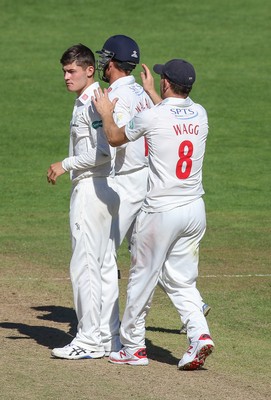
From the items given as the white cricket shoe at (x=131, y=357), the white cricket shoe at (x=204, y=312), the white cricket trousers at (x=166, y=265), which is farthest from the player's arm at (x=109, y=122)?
the white cricket shoe at (x=204, y=312)

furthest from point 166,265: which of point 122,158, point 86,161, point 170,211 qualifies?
point 122,158

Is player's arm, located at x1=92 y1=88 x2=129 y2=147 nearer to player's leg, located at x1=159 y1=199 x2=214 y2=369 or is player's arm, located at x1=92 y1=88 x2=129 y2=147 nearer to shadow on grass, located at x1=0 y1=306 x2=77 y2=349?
player's leg, located at x1=159 y1=199 x2=214 y2=369

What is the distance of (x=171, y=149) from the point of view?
8867 millimetres

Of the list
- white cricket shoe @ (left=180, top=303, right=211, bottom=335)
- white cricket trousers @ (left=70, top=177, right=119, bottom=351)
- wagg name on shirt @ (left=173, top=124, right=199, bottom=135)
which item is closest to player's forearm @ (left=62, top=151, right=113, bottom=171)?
white cricket trousers @ (left=70, top=177, right=119, bottom=351)

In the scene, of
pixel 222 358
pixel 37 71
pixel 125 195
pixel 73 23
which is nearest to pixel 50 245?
pixel 125 195

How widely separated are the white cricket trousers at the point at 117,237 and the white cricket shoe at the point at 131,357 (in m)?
0.44

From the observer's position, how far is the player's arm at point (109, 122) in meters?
8.91

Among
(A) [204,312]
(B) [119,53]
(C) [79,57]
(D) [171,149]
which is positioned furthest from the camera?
(A) [204,312]

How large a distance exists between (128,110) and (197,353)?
232cm

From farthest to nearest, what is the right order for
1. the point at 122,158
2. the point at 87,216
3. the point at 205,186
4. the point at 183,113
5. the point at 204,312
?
the point at 205,186 < the point at 204,312 < the point at 122,158 < the point at 87,216 < the point at 183,113

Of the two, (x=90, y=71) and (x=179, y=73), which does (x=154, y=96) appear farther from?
(x=179, y=73)

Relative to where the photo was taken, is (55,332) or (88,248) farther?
(55,332)

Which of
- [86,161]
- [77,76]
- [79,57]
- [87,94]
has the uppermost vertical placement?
[79,57]

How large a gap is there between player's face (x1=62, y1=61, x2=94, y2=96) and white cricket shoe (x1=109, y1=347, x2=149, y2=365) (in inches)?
88.0
